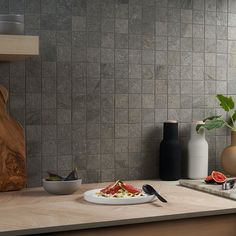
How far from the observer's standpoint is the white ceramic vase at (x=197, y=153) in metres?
2.26

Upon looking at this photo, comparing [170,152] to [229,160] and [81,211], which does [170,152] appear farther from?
[81,211]

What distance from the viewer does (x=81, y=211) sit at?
62.1 inches

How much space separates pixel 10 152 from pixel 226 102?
1.04 metres

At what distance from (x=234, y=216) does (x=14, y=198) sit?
80 cm

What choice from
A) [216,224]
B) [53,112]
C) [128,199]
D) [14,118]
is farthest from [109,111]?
[216,224]

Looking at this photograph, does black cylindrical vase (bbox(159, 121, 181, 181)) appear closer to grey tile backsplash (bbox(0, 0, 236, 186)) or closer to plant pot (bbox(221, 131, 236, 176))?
grey tile backsplash (bbox(0, 0, 236, 186))

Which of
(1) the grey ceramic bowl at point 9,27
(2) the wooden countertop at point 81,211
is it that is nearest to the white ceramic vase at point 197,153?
(2) the wooden countertop at point 81,211

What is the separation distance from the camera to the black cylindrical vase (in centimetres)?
221

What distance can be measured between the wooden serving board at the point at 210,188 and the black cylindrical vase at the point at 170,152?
0.35 ft

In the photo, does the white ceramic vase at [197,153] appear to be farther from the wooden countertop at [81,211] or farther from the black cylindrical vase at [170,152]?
the wooden countertop at [81,211]

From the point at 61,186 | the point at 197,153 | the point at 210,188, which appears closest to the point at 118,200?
the point at 61,186

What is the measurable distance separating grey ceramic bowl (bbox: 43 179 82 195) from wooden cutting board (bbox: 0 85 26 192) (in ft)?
0.51

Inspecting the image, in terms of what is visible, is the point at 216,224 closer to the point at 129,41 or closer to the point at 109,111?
the point at 109,111

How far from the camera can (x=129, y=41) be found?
88.0 inches
